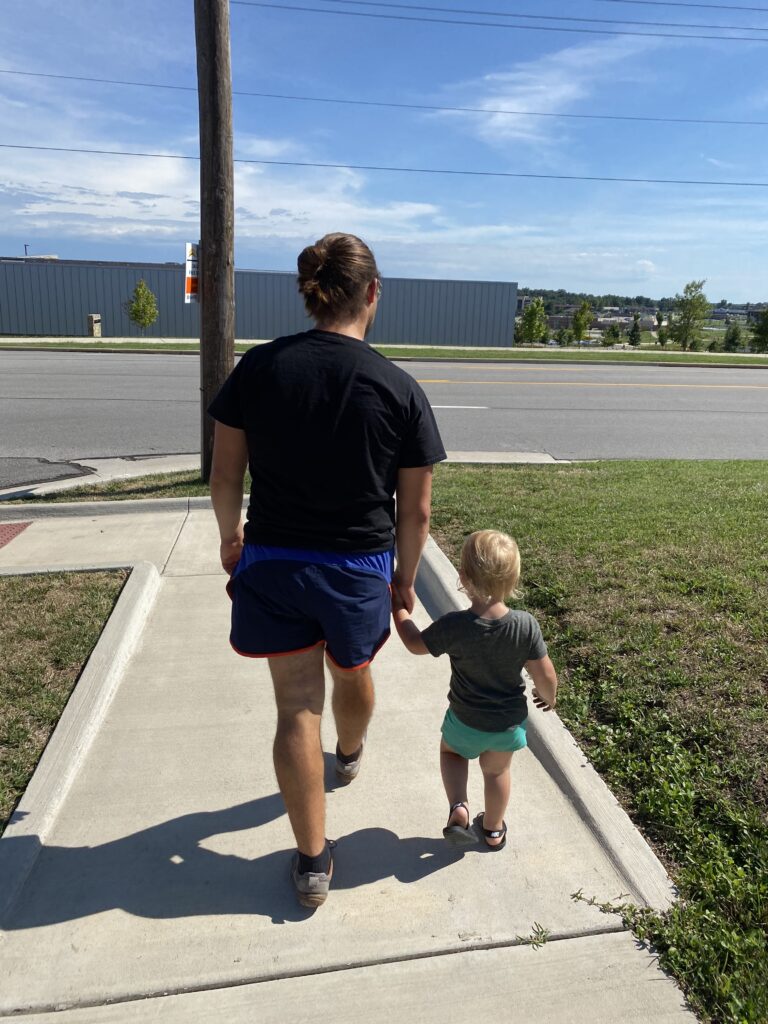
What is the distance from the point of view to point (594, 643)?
3.90 meters

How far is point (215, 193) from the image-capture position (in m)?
6.48

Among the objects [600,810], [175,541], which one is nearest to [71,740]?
[600,810]

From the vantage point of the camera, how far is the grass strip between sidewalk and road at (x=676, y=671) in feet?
7.57

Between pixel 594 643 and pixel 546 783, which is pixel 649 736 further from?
pixel 594 643

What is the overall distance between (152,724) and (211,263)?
4.37m

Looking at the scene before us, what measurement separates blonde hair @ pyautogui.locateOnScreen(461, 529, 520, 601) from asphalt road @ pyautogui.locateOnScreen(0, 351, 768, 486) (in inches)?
250

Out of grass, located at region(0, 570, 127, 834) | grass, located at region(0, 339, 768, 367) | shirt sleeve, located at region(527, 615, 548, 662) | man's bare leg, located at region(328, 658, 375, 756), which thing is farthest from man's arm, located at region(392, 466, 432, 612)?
grass, located at region(0, 339, 768, 367)

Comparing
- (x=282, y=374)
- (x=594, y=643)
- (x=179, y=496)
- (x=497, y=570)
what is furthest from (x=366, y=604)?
(x=179, y=496)

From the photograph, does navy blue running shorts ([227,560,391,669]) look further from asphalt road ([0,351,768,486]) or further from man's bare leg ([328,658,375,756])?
asphalt road ([0,351,768,486])

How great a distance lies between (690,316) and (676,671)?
1468 inches

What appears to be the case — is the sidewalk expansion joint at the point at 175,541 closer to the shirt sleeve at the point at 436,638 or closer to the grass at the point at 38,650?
the grass at the point at 38,650

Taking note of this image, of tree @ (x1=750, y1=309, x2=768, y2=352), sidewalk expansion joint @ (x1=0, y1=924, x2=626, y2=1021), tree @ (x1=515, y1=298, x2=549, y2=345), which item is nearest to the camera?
sidewalk expansion joint @ (x1=0, y1=924, x2=626, y2=1021)

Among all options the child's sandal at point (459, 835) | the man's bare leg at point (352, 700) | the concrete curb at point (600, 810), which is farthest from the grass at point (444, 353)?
the child's sandal at point (459, 835)

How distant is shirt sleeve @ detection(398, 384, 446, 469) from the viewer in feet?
7.57
